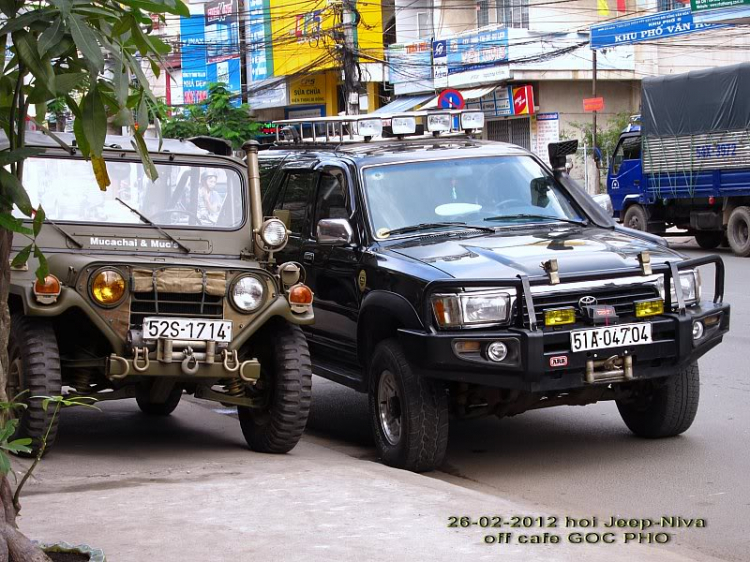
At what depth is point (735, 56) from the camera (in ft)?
120

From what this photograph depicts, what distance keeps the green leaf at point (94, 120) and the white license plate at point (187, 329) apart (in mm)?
3479

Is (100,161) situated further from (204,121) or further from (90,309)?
(204,121)

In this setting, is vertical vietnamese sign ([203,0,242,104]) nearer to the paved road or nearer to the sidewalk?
the paved road

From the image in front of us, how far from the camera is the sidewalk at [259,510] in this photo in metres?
4.76

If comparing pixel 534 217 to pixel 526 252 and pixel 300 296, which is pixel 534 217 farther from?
pixel 300 296

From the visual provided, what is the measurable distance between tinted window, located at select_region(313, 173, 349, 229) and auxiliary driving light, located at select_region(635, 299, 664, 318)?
219 centimetres

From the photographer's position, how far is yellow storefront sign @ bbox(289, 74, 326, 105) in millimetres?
41500

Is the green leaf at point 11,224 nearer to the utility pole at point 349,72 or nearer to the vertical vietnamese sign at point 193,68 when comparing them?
the utility pole at point 349,72

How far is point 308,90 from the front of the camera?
41.9 metres

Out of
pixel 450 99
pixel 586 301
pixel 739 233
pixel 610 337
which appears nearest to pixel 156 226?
pixel 586 301

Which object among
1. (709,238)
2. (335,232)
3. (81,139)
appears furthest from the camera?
(709,238)

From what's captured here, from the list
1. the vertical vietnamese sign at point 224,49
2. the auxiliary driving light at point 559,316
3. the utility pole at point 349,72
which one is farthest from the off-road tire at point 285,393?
the vertical vietnamese sign at point 224,49

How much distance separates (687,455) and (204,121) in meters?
22.9

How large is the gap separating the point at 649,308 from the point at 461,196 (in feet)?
5.66
